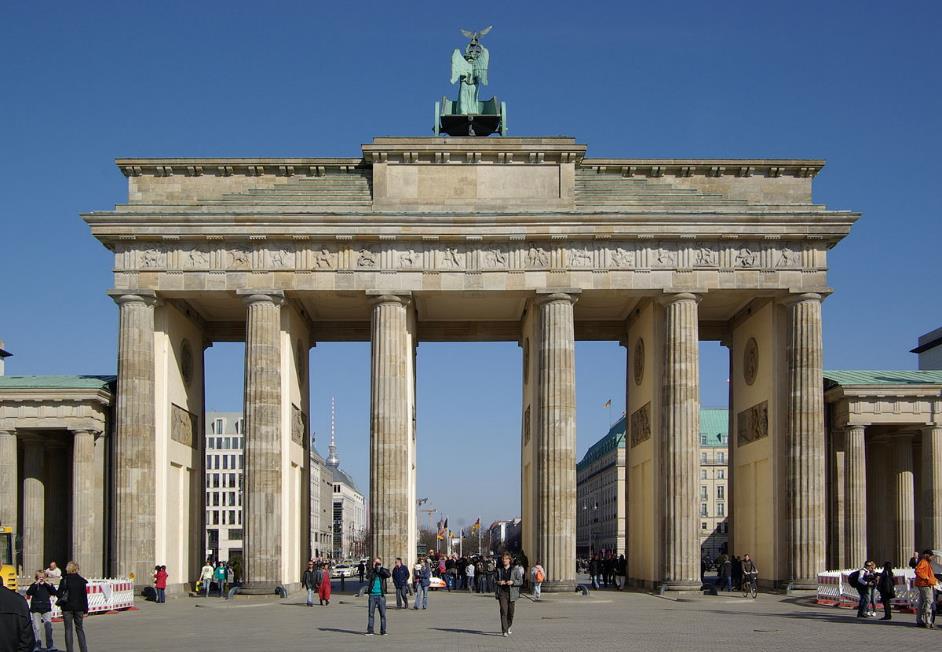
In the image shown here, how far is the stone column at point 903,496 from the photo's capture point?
165 ft

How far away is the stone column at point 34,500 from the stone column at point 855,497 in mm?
31810

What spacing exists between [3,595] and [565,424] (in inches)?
1366

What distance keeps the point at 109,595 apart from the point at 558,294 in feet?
61.9

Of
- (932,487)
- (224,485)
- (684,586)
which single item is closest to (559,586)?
(684,586)

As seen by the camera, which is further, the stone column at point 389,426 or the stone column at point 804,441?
the stone column at point 389,426

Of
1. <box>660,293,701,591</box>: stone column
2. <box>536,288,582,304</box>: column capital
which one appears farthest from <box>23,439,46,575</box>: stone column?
<box>660,293,701,591</box>: stone column

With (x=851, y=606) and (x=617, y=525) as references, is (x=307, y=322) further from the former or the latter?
(x=617, y=525)

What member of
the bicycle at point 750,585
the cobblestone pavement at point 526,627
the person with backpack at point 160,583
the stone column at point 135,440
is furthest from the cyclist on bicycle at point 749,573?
the stone column at point 135,440

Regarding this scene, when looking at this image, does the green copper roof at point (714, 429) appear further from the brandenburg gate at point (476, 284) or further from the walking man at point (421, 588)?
the walking man at point (421, 588)

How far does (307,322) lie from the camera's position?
52.6 meters

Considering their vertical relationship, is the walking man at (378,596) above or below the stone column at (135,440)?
below

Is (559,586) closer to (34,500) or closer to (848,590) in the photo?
(848,590)

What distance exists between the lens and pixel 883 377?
50.4 metres

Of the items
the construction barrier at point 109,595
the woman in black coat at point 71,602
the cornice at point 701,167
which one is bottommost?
the construction barrier at point 109,595
